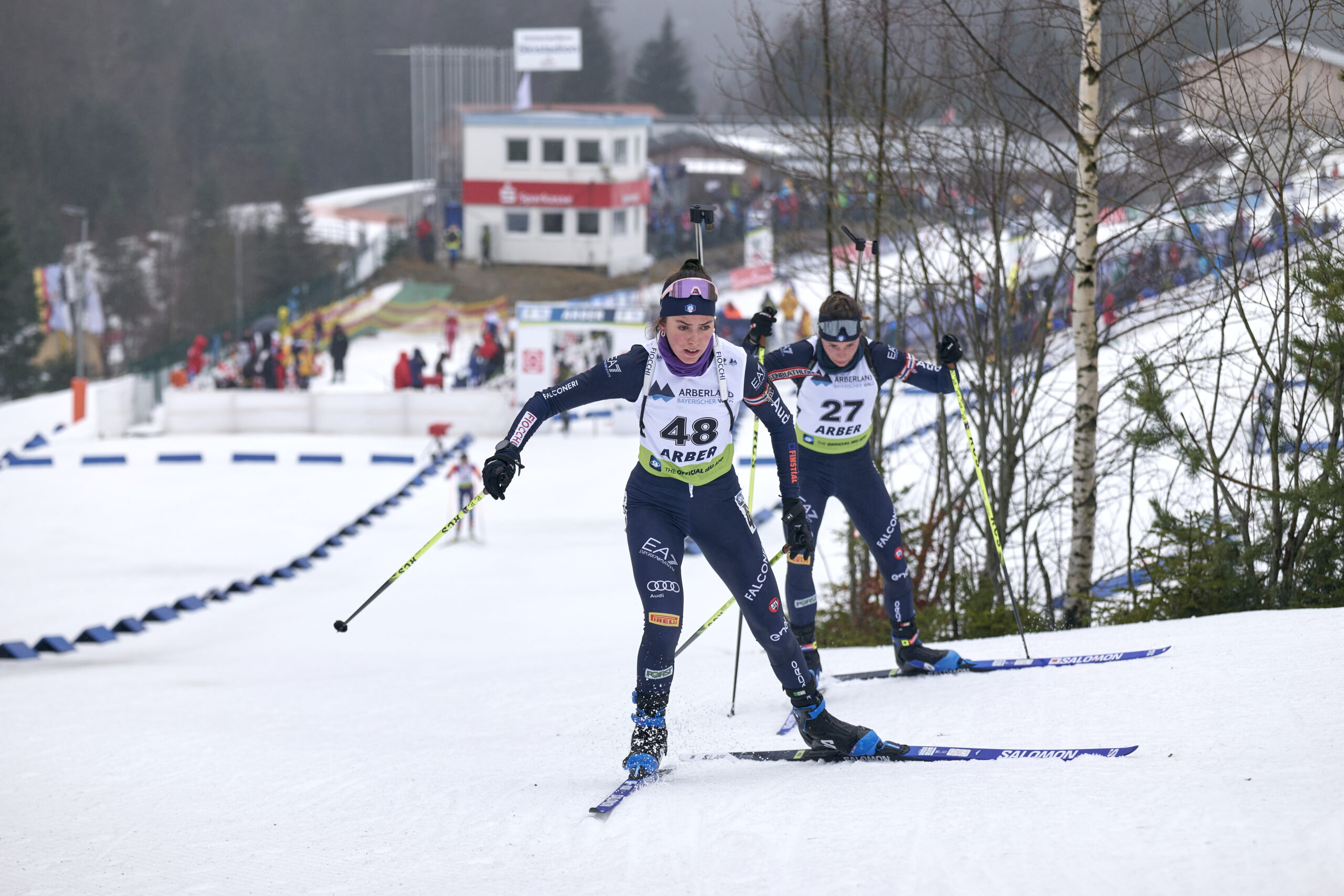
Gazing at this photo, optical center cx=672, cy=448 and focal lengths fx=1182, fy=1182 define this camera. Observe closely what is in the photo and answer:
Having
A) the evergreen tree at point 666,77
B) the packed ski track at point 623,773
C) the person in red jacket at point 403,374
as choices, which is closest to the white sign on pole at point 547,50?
the person in red jacket at point 403,374

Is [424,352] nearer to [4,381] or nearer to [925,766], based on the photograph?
[4,381]

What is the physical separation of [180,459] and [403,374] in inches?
196

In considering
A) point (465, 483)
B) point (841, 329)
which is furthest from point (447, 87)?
point (841, 329)

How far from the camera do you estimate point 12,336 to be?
44250mm

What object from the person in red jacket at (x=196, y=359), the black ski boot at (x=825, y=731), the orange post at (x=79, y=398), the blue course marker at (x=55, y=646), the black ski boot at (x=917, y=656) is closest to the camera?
the black ski boot at (x=825, y=731)

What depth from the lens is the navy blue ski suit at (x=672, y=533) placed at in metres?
4.47

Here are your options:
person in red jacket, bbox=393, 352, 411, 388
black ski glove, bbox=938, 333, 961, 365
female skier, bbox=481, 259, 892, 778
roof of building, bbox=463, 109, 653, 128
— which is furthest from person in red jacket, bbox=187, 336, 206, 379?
female skier, bbox=481, 259, 892, 778

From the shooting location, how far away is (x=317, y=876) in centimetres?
374

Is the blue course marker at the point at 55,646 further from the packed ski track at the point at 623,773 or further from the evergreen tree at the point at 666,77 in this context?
the evergreen tree at the point at 666,77

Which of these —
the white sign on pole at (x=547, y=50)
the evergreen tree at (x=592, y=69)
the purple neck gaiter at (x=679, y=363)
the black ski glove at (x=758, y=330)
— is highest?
the evergreen tree at (x=592, y=69)

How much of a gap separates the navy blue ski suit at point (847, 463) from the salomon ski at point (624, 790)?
59.7 inches

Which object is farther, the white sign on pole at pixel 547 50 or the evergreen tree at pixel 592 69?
the evergreen tree at pixel 592 69

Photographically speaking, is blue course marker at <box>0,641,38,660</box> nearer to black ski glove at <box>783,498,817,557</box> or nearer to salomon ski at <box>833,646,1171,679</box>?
salomon ski at <box>833,646,1171,679</box>

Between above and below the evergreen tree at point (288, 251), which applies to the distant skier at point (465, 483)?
below
